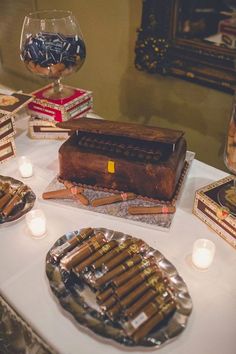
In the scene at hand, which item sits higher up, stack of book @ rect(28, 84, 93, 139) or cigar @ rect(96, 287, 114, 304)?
stack of book @ rect(28, 84, 93, 139)

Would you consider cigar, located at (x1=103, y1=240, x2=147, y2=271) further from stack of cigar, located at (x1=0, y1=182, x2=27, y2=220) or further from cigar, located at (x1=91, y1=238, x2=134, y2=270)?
stack of cigar, located at (x1=0, y1=182, x2=27, y2=220)

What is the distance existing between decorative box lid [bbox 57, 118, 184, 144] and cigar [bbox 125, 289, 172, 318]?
44 cm

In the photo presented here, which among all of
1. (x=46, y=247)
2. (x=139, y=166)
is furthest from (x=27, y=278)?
(x=139, y=166)

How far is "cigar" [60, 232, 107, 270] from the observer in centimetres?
82

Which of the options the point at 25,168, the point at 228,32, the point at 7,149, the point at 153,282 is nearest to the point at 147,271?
the point at 153,282

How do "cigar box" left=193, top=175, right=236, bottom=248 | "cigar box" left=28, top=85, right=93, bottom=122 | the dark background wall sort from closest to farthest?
"cigar box" left=193, top=175, right=236, bottom=248
"cigar box" left=28, top=85, right=93, bottom=122
the dark background wall

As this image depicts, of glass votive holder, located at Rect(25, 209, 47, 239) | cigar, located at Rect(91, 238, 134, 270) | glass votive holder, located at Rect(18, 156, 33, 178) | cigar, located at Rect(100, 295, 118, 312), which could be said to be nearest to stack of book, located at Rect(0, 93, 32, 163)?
glass votive holder, located at Rect(18, 156, 33, 178)

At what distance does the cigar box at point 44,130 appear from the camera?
4.59 ft

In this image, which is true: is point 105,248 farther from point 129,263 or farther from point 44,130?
point 44,130

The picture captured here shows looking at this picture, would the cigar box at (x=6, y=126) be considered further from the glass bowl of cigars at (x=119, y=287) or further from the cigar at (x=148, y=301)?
the cigar at (x=148, y=301)

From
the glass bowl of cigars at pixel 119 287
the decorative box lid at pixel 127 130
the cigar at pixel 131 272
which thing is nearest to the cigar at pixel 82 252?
the glass bowl of cigars at pixel 119 287

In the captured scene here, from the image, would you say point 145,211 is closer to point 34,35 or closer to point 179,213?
point 179,213

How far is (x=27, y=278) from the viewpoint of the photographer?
2.73ft

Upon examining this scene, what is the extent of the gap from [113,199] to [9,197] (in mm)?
305
